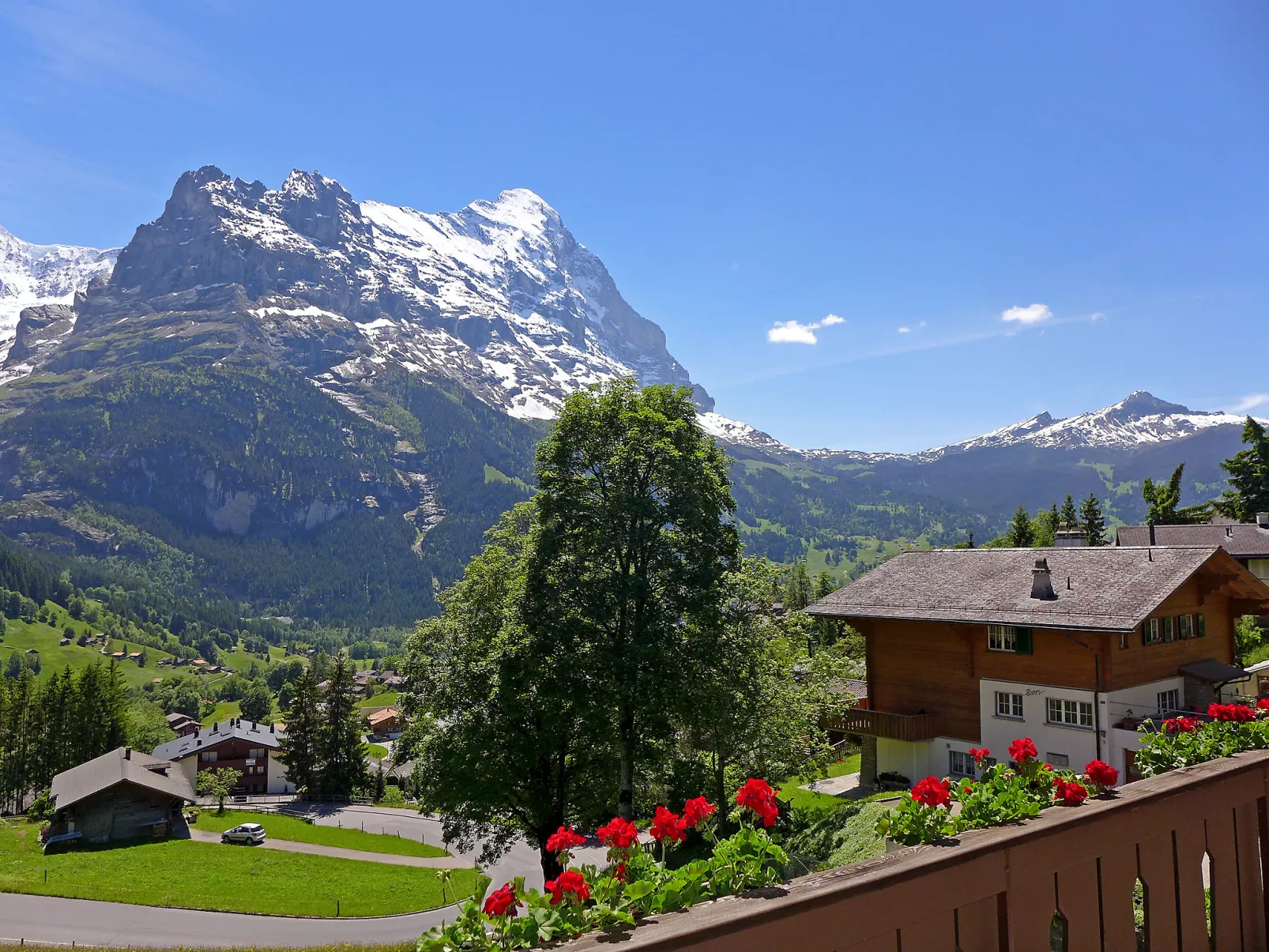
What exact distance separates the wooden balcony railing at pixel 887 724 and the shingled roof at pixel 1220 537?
30871mm

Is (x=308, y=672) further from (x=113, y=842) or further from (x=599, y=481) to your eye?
(x=599, y=481)

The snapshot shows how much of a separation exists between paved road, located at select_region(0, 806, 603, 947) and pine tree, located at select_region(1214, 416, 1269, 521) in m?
60.0

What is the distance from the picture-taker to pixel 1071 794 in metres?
3.72

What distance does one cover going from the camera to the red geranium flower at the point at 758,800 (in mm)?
3762

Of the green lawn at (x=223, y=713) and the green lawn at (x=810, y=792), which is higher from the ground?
the green lawn at (x=810, y=792)

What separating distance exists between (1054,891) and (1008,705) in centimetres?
2566

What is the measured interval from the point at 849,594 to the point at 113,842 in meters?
64.8

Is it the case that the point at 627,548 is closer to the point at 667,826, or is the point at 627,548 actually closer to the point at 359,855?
the point at 667,826

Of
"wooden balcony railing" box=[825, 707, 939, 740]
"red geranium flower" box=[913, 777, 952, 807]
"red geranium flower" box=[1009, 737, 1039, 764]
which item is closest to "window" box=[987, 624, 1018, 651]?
"wooden balcony railing" box=[825, 707, 939, 740]

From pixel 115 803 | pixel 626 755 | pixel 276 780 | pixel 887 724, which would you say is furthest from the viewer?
pixel 276 780

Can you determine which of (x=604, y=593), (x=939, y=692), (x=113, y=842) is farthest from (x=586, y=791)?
(x=113, y=842)

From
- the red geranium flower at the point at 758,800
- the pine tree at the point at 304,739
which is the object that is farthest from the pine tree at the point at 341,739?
the red geranium flower at the point at 758,800

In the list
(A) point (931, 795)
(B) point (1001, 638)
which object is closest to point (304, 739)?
(B) point (1001, 638)

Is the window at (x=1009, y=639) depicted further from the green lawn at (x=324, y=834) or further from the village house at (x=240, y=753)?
the village house at (x=240, y=753)
